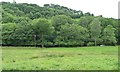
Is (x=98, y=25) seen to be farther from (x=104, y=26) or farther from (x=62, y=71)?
(x=62, y=71)

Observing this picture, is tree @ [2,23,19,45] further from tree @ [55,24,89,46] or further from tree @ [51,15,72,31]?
tree @ [51,15,72,31]

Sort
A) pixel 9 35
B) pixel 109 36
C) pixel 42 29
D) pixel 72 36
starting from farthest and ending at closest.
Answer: pixel 109 36
pixel 42 29
pixel 72 36
pixel 9 35

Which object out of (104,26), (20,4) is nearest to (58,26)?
(104,26)

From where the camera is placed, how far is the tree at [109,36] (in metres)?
32.2

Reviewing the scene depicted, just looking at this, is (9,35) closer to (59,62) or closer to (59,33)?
(59,33)

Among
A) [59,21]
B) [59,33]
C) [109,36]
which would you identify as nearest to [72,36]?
[59,33]

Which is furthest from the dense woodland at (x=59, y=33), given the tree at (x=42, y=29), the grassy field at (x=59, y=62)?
the grassy field at (x=59, y=62)

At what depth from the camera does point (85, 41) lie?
3103 centimetres

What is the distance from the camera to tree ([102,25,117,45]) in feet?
106

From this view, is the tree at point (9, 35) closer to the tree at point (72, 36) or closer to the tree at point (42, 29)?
the tree at point (42, 29)

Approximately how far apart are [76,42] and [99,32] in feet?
18.6

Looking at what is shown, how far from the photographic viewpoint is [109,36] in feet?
108

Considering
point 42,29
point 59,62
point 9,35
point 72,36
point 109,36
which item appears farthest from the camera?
point 109,36

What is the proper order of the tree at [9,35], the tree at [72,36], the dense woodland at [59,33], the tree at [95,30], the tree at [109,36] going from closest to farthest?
the tree at [9,35], the dense woodland at [59,33], the tree at [72,36], the tree at [109,36], the tree at [95,30]
